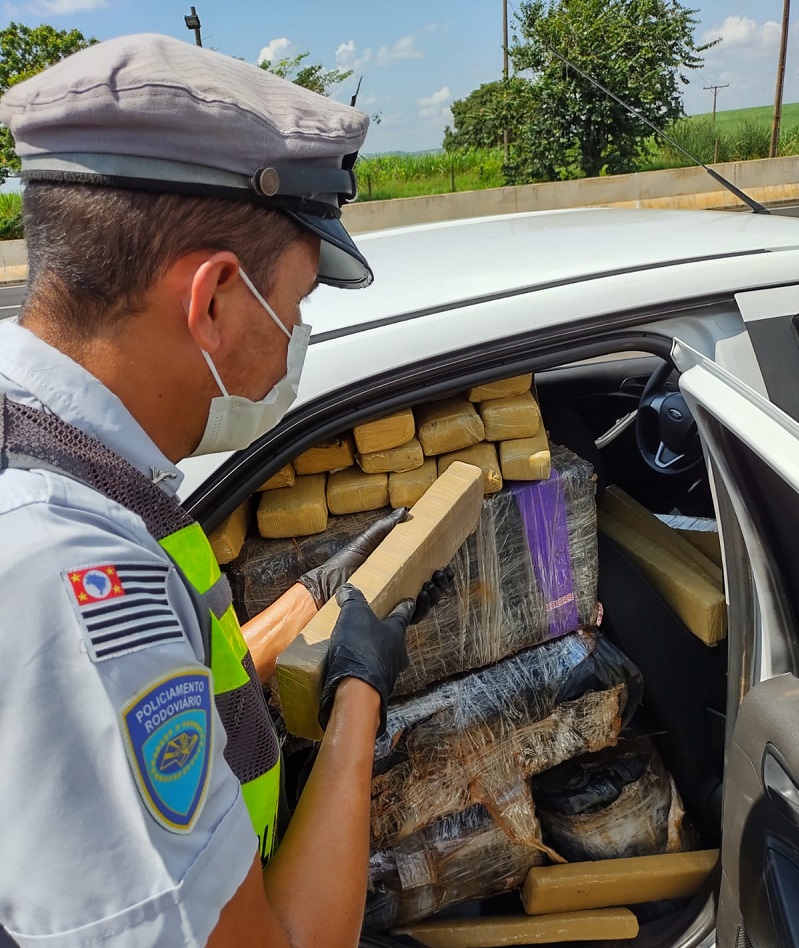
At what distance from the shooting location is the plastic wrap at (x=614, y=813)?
1944 mm

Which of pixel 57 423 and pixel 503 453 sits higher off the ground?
pixel 57 423

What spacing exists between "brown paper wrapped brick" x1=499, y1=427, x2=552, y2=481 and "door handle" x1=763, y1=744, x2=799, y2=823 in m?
0.74

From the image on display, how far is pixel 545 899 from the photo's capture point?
1.83m

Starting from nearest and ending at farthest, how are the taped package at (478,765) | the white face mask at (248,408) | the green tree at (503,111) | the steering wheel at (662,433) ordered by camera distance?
the white face mask at (248,408) < the taped package at (478,765) < the steering wheel at (662,433) < the green tree at (503,111)

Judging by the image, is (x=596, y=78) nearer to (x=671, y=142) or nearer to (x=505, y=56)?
(x=505, y=56)

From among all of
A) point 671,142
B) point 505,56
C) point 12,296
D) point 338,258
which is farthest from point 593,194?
point 338,258

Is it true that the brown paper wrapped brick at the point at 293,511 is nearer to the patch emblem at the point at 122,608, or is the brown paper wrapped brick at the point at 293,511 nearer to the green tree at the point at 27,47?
the patch emblem at the point at 122,608

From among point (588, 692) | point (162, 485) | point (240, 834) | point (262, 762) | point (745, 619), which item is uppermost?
point (162, 485)

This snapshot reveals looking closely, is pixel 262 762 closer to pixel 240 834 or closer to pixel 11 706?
pixel 240 834

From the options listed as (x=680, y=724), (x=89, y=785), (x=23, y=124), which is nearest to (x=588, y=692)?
(x=680, y=724)

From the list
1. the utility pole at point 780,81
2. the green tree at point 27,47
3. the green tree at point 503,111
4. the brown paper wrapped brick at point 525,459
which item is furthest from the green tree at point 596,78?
the brown paper wrapped brick at point 525,459

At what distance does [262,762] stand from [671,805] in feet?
4.71

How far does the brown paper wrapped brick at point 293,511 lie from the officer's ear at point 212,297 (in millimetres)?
785

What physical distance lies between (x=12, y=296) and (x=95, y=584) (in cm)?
1338
